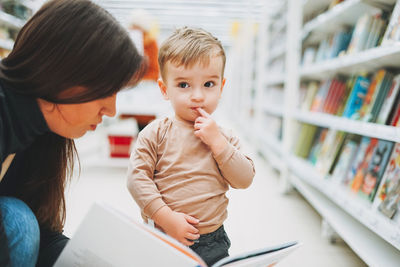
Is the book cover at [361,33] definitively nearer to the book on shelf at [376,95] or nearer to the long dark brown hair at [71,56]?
the book on shelf at [376,95]

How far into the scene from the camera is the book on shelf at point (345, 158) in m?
1.56

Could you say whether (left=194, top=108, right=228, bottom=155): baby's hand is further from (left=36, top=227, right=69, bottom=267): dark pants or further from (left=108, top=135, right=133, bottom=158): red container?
(left=108, top=135, right=133, bottom=158): red container

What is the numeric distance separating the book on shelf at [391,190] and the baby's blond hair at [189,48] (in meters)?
0.81

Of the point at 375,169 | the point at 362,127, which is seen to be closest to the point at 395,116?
the point at 362,127

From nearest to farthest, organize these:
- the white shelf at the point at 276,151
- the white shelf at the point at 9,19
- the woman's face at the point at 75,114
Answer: the woman's face at the point at 75,114 → the white shelf at the point at 276,151 → the white shelf at the point at 9,19

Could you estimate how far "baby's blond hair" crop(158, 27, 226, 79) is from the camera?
2.59 ft

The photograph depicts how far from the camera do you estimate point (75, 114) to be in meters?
0.66

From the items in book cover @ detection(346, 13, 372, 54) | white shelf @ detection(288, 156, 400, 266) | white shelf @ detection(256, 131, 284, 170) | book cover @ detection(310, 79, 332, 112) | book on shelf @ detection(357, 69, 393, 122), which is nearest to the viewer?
white shelf @ detection(288, 156, 400, 266)

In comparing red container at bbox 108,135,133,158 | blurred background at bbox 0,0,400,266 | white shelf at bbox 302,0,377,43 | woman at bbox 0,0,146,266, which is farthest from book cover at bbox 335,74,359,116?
red container at bbox 108,135,133,158

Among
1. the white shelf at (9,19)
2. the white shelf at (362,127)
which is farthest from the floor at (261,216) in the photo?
the white shelf at (9,19)

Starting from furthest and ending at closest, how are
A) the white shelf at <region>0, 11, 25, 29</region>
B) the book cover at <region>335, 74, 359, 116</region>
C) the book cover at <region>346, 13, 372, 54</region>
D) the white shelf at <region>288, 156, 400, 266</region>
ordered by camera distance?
the white shelf at <region>0, 11, 25, 29</region>
the book cover at <region>335, 74, 359, 116</region>
the book cover at <region>346, 13, 372, 54</region>
the white shelf at <region>288, 156, 400, 266</region>

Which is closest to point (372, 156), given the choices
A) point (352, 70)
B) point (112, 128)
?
point (352, 70)

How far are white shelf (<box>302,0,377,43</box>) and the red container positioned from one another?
1.68 metres

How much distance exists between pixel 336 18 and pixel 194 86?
4.42 feet
